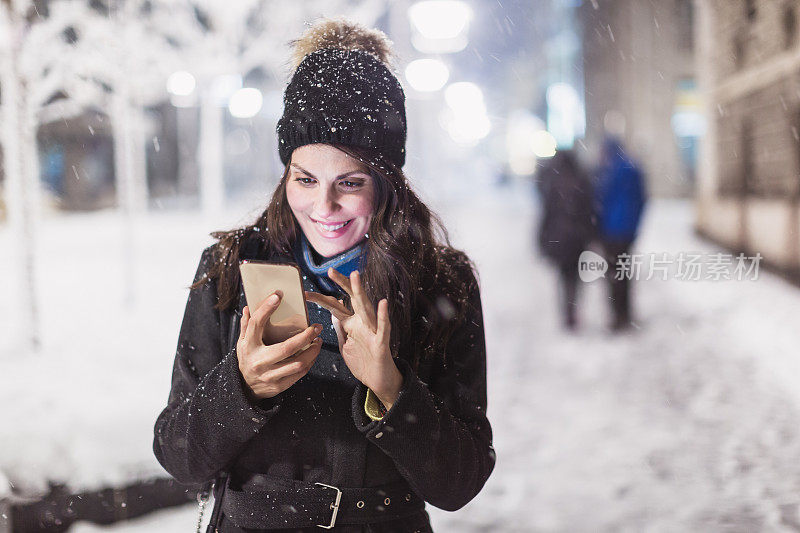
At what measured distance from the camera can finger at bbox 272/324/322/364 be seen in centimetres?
128

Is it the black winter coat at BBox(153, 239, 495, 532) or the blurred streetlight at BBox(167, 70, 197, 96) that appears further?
the blurred streetlight at BBox(167, 70, 197, 96)

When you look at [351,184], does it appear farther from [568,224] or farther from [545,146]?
[545,146]

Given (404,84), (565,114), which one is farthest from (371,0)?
(565,114)

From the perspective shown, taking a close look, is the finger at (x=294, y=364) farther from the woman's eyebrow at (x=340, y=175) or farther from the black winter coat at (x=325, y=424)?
the woman's eyebrow at (x=340, y=175)

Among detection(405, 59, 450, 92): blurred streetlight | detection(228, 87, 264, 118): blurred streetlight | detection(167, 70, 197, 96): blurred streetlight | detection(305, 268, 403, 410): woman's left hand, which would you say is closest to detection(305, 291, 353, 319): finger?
detection(305, 268, 403, 410): woman's left hand

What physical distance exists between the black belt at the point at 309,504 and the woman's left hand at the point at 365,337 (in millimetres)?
277

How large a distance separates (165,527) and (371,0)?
11.6ft

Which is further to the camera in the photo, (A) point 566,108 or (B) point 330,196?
(A) point 566,108

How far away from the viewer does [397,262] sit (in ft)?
5.27

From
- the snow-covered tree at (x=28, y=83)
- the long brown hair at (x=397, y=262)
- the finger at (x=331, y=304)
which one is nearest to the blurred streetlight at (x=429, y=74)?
the long brown hair at (x=397, y=262)

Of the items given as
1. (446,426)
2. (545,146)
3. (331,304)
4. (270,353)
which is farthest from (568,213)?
(270,353)

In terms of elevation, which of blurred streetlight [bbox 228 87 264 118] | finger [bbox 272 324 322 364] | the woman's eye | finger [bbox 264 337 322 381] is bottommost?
→ finger [bbox 264 337 322 381]

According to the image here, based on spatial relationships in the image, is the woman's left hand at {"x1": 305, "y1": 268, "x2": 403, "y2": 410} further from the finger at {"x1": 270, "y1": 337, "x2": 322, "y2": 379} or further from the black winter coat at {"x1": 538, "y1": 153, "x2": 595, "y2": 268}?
the black winter coat at {"x1": 538, "y1": 153, "x2": 595, "y2": 268}

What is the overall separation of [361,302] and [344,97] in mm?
531
